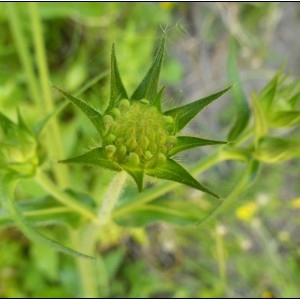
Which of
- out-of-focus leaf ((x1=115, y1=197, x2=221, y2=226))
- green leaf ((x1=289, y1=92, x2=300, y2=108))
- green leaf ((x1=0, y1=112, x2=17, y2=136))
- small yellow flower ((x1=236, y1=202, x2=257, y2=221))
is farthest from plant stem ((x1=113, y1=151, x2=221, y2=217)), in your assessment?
small yellow flower ((x1=236, y1=202, x2=257, y2=221))

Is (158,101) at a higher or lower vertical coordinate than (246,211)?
higher

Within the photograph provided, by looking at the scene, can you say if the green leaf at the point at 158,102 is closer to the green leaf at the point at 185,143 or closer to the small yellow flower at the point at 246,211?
the green leaf at the point at 185,143

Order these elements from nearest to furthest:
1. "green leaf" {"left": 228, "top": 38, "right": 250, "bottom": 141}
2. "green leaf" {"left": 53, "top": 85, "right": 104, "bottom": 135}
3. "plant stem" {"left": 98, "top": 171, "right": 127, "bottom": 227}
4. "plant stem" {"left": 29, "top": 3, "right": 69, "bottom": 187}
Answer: "green leaf" {"left": 53, "top": 85, "right": 104, "bottom": 135} → "plant stem" {"left": 98, "top": 171, "right": 127, "bottom": 227} → "green leaf" {"left": 228, "top": 38, "right": 250, "bottom": 141} → "plant stem" {"left": 29, "top": 3, "right": 69, "bottom": 187}

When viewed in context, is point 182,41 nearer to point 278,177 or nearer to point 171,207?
point 278,177

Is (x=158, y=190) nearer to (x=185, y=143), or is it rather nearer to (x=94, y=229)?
(x=94, y=229)

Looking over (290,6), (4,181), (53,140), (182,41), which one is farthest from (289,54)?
(4,181)

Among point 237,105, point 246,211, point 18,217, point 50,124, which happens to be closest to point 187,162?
point 246,211

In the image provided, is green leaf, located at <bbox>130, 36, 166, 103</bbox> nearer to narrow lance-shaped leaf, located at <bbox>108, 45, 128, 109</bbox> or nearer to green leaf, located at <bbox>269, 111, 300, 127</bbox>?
narrow lance-shaped leaf, located at <bbox>108, 45, 128, 109</bbox>
